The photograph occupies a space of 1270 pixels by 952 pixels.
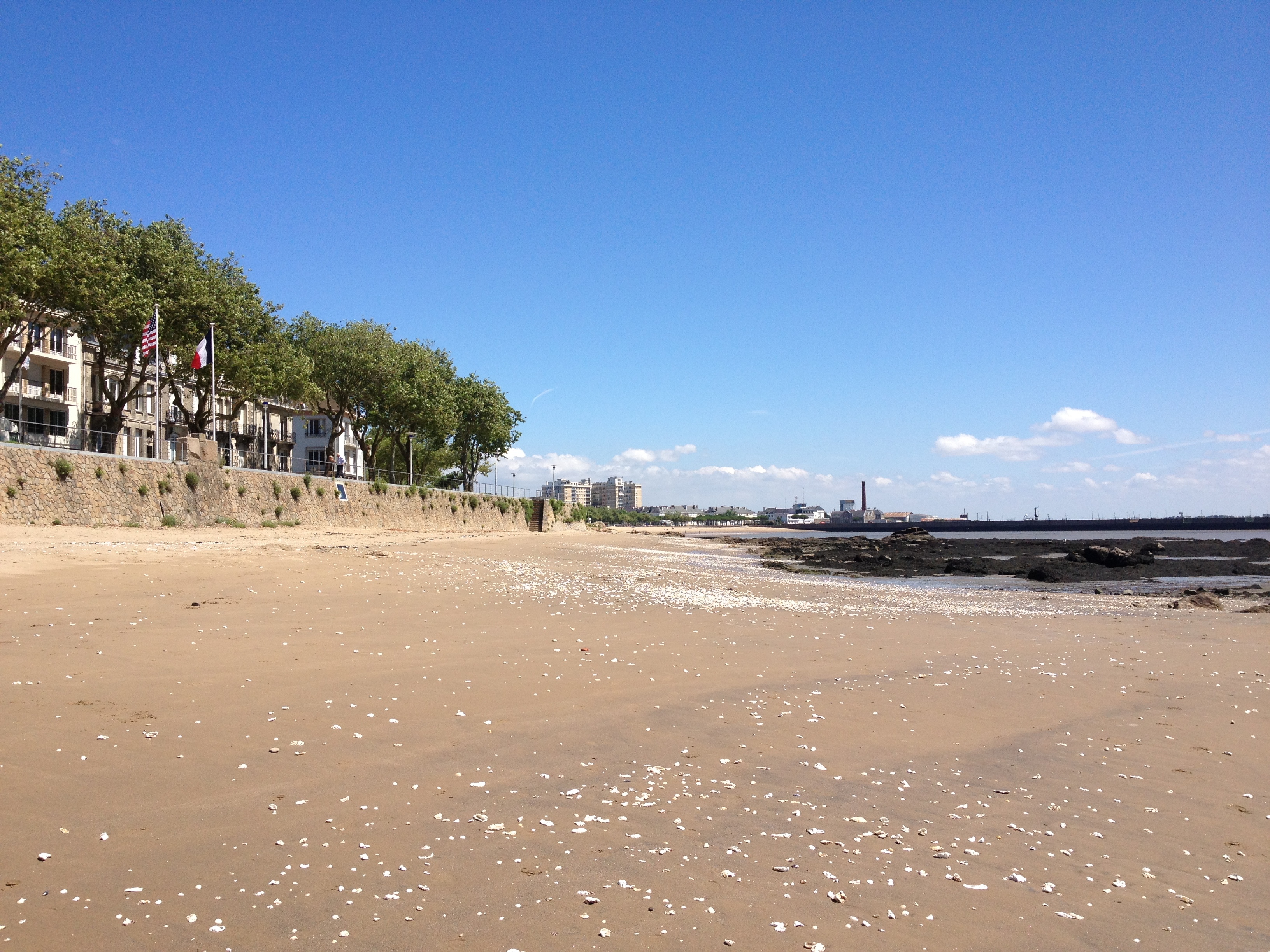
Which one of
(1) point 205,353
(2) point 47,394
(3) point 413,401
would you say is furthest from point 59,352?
(1) point 205,353

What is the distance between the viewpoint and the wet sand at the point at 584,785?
380 cm

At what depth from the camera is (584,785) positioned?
5477 millimetres

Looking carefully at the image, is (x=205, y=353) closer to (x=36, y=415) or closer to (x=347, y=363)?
(x=347, y=363)

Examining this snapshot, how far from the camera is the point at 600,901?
3.93 meters

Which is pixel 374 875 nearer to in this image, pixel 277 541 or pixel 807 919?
pixel 807 919

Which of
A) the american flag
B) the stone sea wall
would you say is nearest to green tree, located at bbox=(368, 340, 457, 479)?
the stone sea wall

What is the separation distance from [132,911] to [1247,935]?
5.59 m

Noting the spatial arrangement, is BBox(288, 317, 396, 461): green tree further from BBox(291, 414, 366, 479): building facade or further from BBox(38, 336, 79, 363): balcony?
BBox(291, 414, 366, 479): building facade

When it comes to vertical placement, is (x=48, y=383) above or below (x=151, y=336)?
above

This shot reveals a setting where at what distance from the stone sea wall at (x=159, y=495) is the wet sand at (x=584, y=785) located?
47.7 feet

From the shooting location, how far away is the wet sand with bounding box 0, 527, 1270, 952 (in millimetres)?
3801

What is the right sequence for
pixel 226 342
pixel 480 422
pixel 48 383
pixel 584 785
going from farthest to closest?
pixel 480 422 → pixel 48 383 → pixel 226 342 → pixel 584 785

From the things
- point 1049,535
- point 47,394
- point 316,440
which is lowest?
point 1049,535

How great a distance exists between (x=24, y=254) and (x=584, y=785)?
1348 inches
